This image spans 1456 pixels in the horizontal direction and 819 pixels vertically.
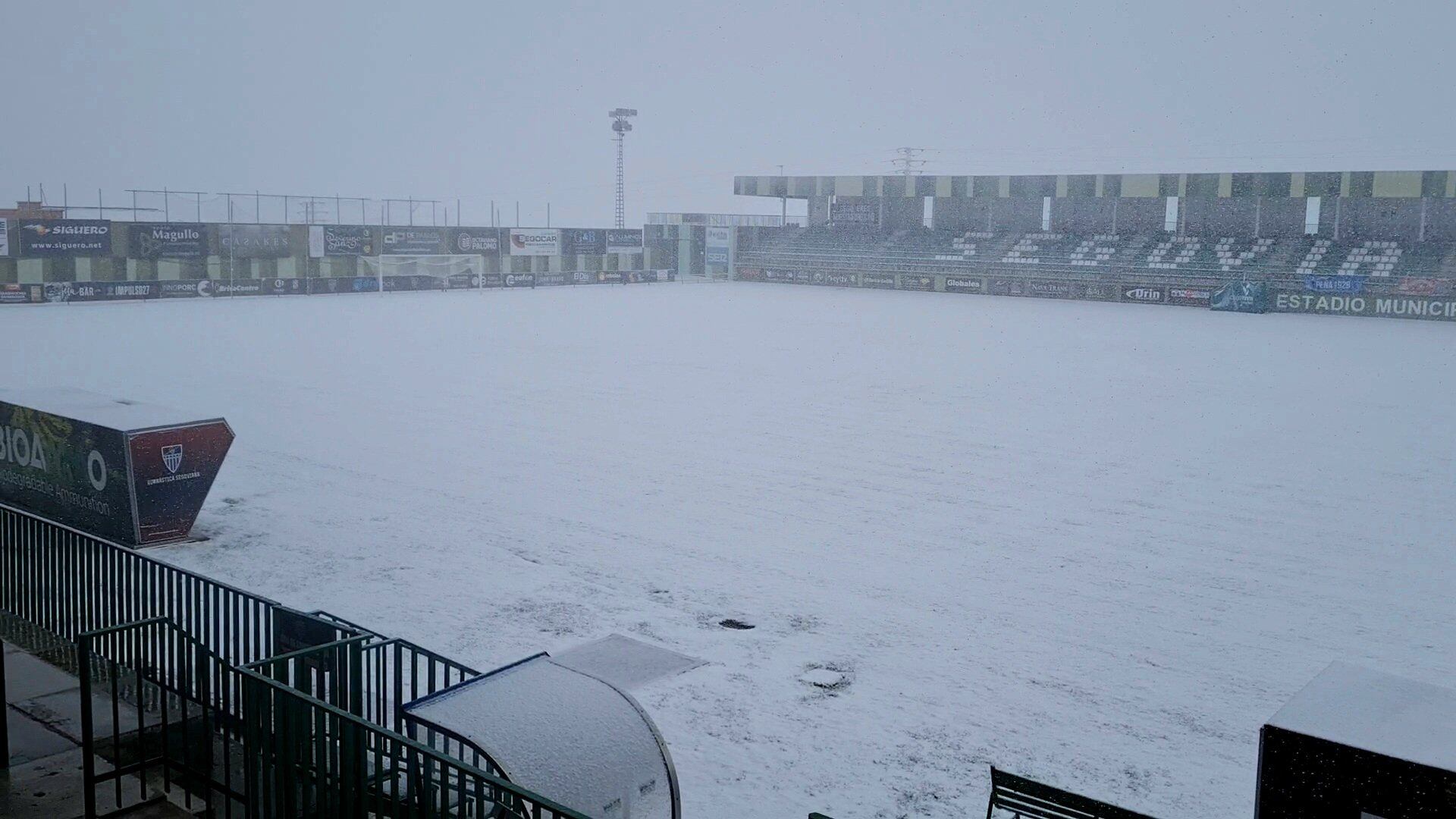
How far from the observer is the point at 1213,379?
30.7 meters

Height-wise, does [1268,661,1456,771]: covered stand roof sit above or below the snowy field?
above

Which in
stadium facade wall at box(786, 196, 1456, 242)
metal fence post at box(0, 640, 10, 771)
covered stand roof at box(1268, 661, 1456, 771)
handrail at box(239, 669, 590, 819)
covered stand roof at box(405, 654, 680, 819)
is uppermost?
stadium facade wall at box(786, 196, 1456, 242)

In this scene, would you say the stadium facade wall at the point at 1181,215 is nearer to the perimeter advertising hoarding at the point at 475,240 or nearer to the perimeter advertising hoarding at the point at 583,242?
the perimeter advertising hoarding at the point at 583,242

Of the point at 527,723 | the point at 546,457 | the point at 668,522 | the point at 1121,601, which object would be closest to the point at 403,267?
the point at 546,457

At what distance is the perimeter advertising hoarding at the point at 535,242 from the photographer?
231ft

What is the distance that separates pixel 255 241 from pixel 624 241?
949 inches

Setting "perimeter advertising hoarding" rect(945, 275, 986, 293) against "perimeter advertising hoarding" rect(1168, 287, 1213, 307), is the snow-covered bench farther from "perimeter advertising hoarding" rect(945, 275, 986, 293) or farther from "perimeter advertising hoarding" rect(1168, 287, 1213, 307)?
"perimeter advertising hoarding" rect(945, 275, 986, 293)

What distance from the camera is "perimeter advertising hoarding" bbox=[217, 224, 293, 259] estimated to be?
2228 inches

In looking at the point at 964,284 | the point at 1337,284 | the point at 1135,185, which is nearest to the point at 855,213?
the point at 964,284

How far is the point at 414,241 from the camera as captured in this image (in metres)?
65.1

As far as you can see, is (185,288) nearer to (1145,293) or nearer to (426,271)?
(426,271)

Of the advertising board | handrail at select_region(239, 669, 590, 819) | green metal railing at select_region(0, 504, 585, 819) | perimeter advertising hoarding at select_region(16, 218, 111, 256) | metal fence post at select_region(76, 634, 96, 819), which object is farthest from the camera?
the advertising board

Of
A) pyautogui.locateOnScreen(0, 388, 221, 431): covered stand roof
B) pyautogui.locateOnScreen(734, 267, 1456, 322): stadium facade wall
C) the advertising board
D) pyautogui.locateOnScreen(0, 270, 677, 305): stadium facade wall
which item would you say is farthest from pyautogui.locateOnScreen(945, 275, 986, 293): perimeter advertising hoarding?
pyautogui.locateOnScreen(0, 388, 221, 431): covered stand roof

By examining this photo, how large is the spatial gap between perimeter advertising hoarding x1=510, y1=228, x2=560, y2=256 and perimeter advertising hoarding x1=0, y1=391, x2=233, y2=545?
5509 cm
